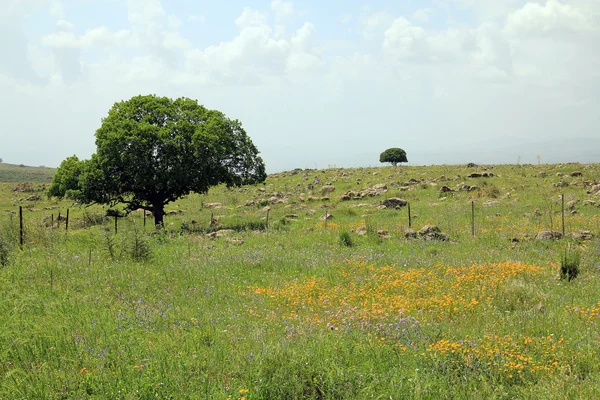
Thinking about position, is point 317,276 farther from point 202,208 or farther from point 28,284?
point 202,208

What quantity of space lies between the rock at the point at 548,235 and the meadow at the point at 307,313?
0.34m

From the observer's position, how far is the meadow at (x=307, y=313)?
21.1ft

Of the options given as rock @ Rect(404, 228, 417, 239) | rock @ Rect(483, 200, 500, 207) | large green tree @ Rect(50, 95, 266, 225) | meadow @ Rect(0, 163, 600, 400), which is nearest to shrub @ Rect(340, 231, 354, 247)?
meadow @ Rect(0, 163, 600, 400)

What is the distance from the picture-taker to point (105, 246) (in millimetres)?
16234

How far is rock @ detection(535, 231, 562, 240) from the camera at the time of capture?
18359 millimetres

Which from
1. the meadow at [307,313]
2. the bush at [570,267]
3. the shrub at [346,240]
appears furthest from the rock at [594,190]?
the shrub at [346,240]

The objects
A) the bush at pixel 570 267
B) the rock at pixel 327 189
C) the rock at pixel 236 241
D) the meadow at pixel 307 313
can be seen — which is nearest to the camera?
the meadow at pixel 307 313

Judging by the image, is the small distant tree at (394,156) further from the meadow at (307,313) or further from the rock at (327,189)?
the meadow at (307,313)

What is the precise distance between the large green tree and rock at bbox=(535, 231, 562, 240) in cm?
1731

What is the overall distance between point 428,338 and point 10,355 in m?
7.51

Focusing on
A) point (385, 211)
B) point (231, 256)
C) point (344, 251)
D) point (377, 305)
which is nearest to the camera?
point (377, 305)

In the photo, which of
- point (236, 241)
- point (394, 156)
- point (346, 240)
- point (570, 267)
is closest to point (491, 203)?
point (346, 240)

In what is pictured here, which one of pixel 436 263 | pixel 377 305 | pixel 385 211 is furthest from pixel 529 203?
pixel 377 305

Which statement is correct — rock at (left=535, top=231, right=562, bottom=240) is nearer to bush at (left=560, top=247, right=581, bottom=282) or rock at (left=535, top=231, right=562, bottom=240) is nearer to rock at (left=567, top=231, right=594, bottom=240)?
rock at (left=567, top=231, right=594, bottom=240)
